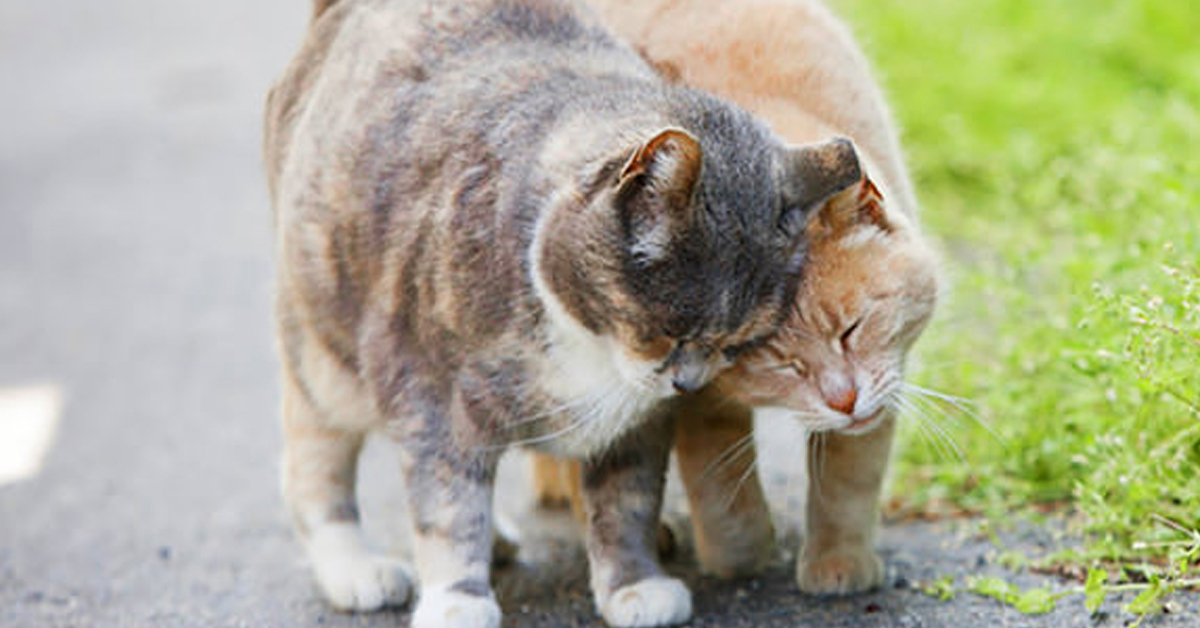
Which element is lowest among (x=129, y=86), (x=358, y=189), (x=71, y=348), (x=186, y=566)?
(x=129, y=86)

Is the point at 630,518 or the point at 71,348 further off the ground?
the point at 630,518

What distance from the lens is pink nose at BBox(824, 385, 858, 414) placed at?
119 inches

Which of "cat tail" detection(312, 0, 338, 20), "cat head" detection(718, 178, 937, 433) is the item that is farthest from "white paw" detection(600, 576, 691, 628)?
"cat tail" detection(312, 0, 338, 20)

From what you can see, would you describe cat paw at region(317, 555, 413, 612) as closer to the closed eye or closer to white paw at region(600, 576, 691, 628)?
white paw at region(600, 576, 691, 628)

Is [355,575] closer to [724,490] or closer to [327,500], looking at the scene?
[327,500]

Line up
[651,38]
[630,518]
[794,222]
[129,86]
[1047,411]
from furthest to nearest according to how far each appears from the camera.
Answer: [129,86] → [1047,411] → [651,38] → [630,518] → [794,222]

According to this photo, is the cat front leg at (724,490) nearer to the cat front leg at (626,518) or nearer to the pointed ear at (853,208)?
the cat front leg at (626,518)

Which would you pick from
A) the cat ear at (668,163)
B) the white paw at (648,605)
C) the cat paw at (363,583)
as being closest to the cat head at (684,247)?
the cat ear at (668,163)

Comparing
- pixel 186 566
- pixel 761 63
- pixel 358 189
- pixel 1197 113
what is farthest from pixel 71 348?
pixel 1197 113

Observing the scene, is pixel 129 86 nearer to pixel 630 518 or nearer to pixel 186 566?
pixel 186 566

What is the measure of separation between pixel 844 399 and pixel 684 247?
498 millimetres

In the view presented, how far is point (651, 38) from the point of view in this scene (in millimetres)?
3627

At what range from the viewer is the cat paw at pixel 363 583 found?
3645 mm

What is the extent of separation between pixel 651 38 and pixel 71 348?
356cm
